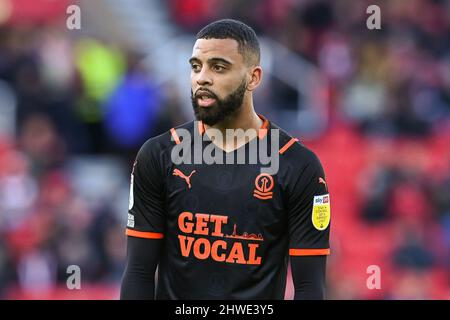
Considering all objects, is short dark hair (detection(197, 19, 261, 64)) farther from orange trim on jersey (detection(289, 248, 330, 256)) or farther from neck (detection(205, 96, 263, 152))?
orange trim on jersey (detection(289, 248, 330, 256))

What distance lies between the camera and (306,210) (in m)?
4.51

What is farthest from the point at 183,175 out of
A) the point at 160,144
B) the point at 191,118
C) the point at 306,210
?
the point at 191,118

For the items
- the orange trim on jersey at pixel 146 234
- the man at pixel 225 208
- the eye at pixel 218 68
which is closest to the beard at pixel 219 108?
the man at pixel 225 208

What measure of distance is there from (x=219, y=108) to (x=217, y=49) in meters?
0.25

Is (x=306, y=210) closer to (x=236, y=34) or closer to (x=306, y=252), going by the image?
(x=306, y=252)

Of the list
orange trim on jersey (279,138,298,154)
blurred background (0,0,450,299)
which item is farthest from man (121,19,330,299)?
blurred background (0,0,450,299)

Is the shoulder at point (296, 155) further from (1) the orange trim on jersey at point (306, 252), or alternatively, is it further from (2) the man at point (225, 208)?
(1) the orange trim on jersey at point (306, 252)

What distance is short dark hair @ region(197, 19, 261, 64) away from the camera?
452cm

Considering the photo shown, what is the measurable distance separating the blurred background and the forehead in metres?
5.30

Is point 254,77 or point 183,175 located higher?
point 254,77

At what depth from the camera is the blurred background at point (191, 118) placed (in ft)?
33.2

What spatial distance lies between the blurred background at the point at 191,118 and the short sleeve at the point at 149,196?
5.10m

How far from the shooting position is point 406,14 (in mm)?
12977
